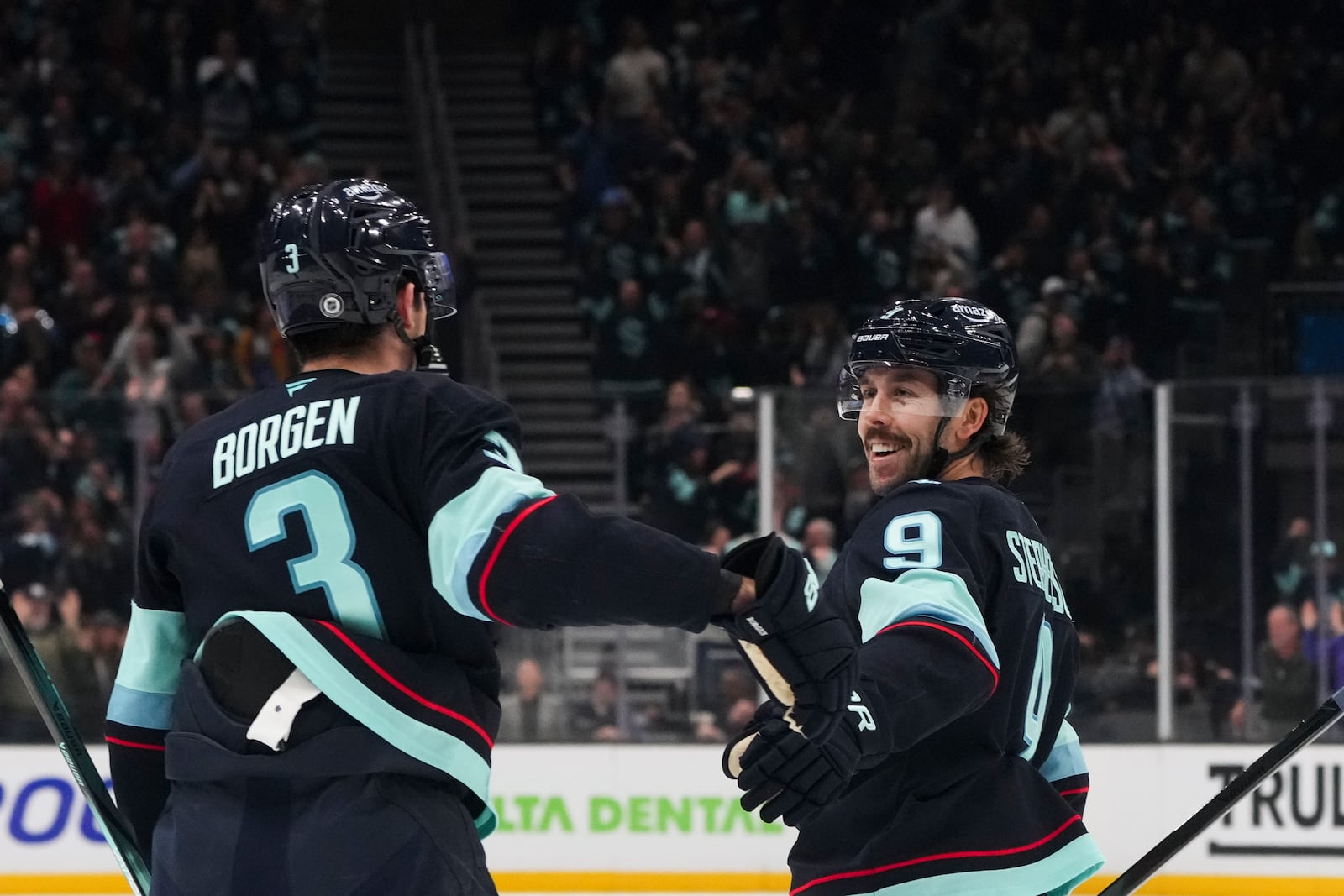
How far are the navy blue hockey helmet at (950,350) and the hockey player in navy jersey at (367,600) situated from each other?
2.52ft

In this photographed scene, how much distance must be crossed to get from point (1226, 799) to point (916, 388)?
866 millimetres

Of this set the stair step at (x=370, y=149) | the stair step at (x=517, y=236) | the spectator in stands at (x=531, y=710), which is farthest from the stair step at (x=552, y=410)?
the stair step at (x=370, y=149)

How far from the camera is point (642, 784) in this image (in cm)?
606

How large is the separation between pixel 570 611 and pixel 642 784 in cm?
421

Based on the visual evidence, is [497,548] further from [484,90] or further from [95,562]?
[484,90]

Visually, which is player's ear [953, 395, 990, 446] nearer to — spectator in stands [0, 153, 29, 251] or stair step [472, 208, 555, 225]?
spectator in stands [0, 153, 29, 251]

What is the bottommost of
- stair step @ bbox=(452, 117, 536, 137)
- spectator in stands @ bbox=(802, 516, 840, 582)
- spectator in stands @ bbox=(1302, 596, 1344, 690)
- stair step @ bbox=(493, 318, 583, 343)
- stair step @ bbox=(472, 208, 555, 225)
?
spectator in stands @ bbox=(1302, 596, 1344, 690)

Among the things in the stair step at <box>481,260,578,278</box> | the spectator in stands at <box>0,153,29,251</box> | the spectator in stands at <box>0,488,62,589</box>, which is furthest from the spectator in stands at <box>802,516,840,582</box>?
the spectator in stands at <box>0,153,29,251</box>

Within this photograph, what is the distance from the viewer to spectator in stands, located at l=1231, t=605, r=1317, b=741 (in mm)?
6254

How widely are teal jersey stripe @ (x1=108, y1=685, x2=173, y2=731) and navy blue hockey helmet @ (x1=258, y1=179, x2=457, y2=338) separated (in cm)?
44

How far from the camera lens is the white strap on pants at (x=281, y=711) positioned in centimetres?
204

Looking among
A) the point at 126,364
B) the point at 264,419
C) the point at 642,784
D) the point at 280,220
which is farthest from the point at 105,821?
the point at 126,364

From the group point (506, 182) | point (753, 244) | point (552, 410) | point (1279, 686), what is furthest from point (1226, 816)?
point (506, 182)

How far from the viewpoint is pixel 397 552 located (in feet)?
6.77
